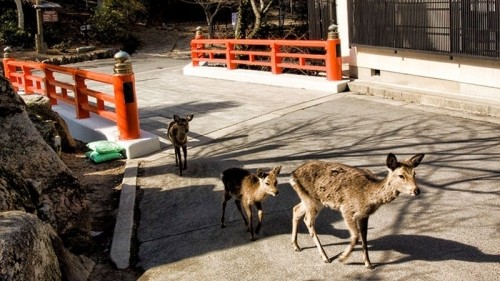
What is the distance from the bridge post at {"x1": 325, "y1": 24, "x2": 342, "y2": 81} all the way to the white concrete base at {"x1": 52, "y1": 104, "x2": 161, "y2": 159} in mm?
5539

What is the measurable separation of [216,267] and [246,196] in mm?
939

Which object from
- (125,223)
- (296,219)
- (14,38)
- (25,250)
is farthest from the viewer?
(14,38)

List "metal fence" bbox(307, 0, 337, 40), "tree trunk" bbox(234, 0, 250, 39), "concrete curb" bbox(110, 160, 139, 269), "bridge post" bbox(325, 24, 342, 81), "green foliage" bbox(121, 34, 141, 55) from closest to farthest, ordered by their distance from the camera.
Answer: "concrete curb" bbox(110, 160, 139, 269) < "bridge post" bbox(325, 24, 342, 81) < "metal fence" bbox(307, 0, 337, 40) < "tree trunk" bbox(234, 0, 250, 39) < "green foliage" bbox(121, 34, 141, 55)

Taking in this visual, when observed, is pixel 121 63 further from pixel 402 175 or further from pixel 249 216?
pixel 402 175

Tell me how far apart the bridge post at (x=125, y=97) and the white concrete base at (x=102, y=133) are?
0.72 feet

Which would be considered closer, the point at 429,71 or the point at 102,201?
the point at 102,201

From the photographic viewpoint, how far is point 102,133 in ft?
37.7

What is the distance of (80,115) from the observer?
42.0 feet

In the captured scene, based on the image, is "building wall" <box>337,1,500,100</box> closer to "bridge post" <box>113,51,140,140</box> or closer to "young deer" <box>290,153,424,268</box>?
"bridge post" <box>113,51,140,140</box>

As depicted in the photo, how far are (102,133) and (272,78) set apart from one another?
20.4ft

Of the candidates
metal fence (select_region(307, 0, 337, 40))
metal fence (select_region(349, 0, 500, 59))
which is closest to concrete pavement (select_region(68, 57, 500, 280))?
metal fence (select_region(349, 0, 500, 59))

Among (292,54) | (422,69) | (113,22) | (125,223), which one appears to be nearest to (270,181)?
(125,223)

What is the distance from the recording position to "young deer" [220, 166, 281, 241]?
6180 millimetres

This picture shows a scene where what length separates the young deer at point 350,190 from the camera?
519cm
